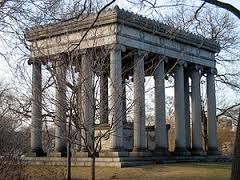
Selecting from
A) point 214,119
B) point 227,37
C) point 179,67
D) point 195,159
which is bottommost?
point 195,159

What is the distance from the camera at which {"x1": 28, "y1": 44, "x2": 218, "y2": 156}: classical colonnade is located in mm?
26984

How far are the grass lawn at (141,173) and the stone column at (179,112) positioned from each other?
9.49m

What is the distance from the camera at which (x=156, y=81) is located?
38.8 metres

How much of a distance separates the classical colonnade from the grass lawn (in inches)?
82.3

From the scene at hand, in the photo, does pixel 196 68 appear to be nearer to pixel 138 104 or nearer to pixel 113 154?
pixel 138 104

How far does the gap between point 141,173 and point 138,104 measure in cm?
579

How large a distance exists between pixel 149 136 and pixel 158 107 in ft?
13.7

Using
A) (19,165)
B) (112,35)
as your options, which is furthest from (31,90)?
(19,165)

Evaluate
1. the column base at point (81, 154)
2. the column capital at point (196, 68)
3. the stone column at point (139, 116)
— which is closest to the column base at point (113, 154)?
the column base at point (81, 154)

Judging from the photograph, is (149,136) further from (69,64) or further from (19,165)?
(19,165)

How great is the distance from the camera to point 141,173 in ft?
96.9

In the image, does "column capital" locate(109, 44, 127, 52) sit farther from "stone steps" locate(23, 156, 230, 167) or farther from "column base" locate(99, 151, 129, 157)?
"stone steps" locate(23, 156, 230, 167)

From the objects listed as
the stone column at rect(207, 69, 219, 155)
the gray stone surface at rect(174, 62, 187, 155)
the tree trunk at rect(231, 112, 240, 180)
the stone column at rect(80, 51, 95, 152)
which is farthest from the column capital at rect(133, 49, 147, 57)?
the tree trunk at rect(231, 112, 240, 180)

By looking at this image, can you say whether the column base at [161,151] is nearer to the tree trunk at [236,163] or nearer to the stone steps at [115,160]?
the stone steps at [115,160]
